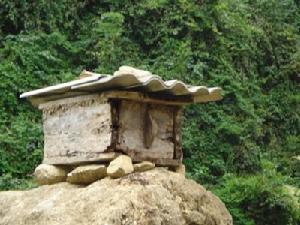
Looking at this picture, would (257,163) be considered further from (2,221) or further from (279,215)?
(2,221)

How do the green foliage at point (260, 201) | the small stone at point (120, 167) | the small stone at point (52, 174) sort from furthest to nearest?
the green foliage at point (260, 201) < the small stone at point (52, 174) < the small stone at point (120, 167)

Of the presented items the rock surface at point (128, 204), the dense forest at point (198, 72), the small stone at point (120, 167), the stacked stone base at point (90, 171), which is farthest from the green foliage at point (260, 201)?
the small stone at point (120, 167)

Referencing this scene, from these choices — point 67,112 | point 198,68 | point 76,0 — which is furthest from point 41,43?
point 67,112

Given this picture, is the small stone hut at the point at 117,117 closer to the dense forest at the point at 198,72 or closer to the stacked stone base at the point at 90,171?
the stacked stone base at the point at 90,171

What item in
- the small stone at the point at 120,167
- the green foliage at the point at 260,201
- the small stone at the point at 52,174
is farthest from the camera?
the green foliage at the point at 260,201

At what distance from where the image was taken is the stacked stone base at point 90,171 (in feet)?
9.72

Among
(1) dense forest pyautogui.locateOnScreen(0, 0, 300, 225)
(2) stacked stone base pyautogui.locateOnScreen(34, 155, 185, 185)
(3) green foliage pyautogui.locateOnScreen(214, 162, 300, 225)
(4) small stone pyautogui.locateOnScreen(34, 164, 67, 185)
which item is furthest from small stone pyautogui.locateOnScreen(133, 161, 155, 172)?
(3) green foliage pyautogui.locateOnScreen(214, 162, 300, 225)

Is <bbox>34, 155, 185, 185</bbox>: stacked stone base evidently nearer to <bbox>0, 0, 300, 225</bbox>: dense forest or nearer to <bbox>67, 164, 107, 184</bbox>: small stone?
<bbox>67, 164, 107, 184</bbox>: small stone

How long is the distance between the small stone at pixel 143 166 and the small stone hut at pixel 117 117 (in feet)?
0.14

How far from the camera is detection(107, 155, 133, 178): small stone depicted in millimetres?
2936

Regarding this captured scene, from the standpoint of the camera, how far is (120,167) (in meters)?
2.94

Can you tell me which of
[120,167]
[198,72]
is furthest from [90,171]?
[198,72]

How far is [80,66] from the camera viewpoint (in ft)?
34.4

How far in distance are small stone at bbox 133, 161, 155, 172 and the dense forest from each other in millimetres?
4792
